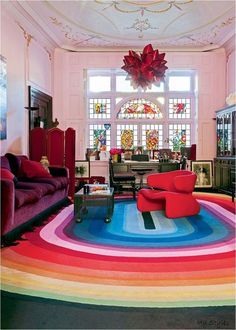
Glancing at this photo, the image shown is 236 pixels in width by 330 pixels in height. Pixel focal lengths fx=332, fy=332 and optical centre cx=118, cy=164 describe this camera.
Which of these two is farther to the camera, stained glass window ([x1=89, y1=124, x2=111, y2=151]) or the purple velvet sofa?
stained glass window ([x1=89, y1=124, x2=111, y2=151])

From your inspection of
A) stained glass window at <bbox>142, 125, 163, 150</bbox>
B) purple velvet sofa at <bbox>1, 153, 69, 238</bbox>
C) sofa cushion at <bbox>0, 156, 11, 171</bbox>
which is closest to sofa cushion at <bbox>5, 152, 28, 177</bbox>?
purple velvet sofa at <bbox>1, 153, 69, 238</bbox>

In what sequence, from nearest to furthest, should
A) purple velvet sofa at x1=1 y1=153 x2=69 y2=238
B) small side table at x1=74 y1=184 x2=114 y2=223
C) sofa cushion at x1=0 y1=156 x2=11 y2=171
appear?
1. purple velvet sofa at x1=1 y1=153 x2=69 y2=238
2. small side table at x1=74 y1=184 x2=114 y2=223
3. sofa cushion at x1=0 y1=156 x2=11 y2=171

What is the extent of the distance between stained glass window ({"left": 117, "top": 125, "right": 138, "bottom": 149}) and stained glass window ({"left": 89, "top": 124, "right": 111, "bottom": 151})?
31cm

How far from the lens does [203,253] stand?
10.8 feet

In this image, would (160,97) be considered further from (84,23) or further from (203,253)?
(203,253)

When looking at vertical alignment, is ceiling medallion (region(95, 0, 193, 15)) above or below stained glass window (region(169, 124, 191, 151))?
above

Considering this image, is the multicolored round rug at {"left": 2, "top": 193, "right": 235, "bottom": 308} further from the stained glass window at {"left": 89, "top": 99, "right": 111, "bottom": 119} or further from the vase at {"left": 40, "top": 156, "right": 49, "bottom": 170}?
the stained glass window at {"left": 89, "top": 99, "right": 111, "bottom": 119}

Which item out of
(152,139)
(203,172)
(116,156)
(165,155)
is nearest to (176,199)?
(116,156)

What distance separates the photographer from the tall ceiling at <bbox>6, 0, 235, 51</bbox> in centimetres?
610

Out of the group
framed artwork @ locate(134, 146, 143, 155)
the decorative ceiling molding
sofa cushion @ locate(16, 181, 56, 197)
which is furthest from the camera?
framed artwork @ locate(134, 146, 143, 155)

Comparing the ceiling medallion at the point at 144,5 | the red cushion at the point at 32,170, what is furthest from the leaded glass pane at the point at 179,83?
the red cushion at the point at 32,170

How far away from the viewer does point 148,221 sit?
4.76 meters

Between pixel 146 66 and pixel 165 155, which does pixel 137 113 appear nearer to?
pixel 165 155

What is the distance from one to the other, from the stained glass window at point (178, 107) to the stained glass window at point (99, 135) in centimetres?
185
